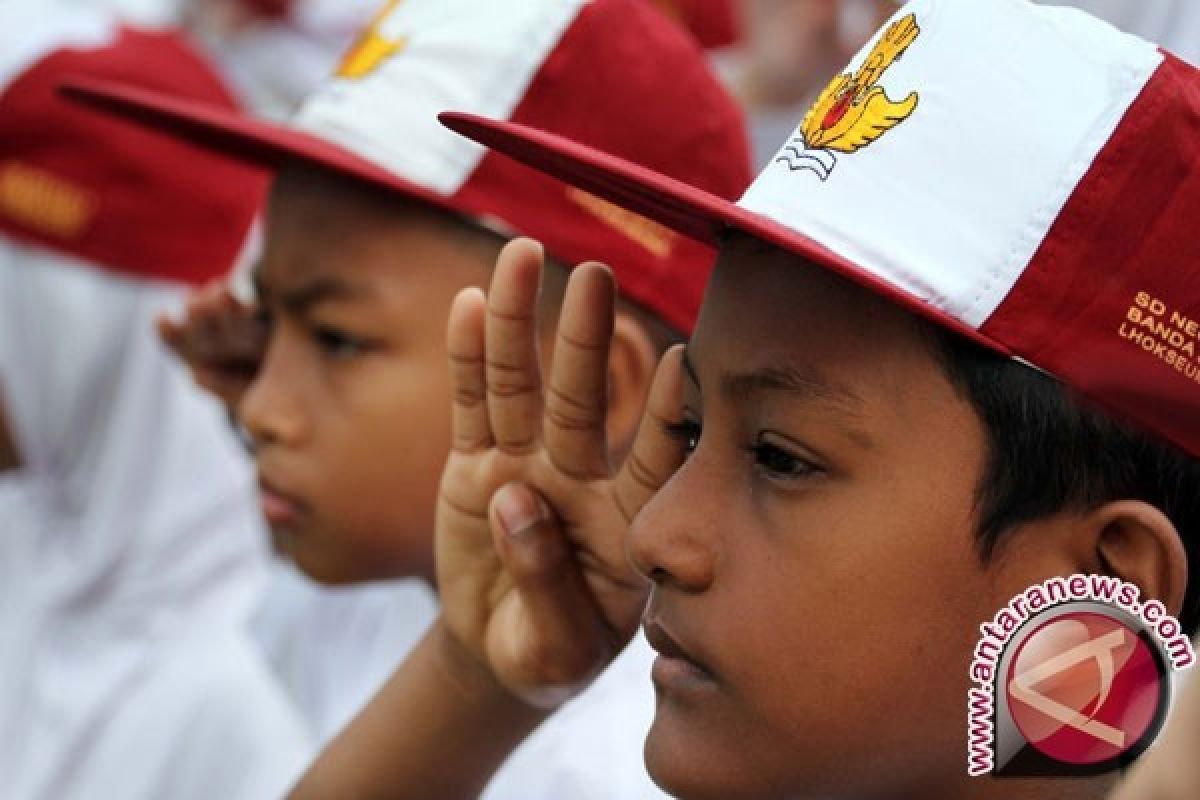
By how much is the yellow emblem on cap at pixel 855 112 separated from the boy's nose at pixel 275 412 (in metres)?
0.90

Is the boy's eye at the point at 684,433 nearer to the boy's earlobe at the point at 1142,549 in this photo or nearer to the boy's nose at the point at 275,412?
the boy's earlobe at the point at 1142,549

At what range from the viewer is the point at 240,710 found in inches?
103

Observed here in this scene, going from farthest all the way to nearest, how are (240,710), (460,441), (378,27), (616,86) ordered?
(240,710) → (378,27) → (616,86) → (460,441)

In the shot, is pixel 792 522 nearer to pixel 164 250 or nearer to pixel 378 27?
pixel 378 27

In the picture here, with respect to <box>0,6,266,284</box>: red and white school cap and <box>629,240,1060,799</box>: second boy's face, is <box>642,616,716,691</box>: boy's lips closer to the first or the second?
<box>629,240,1060,799</box>: second boy's face

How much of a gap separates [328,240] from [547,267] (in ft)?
0.85

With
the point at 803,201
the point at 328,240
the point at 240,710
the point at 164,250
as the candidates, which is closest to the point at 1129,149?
the point at 803,201

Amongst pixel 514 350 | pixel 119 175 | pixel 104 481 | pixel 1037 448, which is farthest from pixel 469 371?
pixel 104 481

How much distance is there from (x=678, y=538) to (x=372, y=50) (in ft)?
3.39

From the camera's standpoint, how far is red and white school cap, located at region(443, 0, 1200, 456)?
1308 millimetres

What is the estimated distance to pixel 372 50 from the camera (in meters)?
2.23

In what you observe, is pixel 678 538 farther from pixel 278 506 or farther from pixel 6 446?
pixel 6 446

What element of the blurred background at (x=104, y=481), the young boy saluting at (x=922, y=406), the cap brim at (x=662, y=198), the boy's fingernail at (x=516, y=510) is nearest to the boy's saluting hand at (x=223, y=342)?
the blurred background at (x=104, y=481)

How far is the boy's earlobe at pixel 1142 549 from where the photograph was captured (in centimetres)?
131
